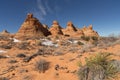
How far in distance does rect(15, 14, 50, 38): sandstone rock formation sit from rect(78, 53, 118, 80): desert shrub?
120 feet

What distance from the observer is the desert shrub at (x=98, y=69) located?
938 centimetres

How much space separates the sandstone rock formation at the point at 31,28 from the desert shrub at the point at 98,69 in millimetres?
36447

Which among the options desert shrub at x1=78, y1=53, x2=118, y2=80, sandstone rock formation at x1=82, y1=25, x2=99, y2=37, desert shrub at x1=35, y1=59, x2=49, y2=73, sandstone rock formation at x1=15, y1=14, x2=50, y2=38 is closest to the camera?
desert shrub at x1=78, y1=53, x2=118, y2=80

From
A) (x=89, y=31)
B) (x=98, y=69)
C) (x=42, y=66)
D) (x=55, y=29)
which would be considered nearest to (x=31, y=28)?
(x=55, y=29)

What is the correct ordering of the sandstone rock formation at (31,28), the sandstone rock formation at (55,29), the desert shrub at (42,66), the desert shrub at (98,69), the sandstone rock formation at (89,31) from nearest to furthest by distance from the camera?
the desert shrub at (98,69), the desert shrub at (42,66), the sandstone rock formation at (31,28), the sandstone rock formation at (55,29), the sandstone rock formation at (89,31)

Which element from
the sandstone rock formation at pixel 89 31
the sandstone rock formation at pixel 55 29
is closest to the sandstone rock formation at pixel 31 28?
the sandstone rock formation at pixel 55 29

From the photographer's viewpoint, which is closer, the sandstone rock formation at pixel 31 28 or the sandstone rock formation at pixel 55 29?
the sandstone rock formation at pixel 31 28

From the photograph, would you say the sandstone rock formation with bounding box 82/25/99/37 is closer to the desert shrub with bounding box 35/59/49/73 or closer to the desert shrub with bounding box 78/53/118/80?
the desert shrub with bounding box 35/59/49/73

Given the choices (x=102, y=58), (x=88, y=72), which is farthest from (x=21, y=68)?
(x=102, y=58)

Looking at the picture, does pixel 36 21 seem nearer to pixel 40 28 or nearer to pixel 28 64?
pixel 40 28

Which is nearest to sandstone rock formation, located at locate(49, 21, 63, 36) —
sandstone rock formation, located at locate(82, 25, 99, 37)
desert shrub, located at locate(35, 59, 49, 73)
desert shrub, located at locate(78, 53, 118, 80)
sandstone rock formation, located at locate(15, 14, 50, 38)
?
sandstone rock formation, located at locate(15, 14, 50, 38)

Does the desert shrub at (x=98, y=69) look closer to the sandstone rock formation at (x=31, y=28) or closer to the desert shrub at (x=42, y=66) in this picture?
the desert shrub at (x=42, y=66)

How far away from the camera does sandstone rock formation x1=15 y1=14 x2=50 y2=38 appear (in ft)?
154

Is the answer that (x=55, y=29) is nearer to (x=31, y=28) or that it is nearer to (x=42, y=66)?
(x=31, y=28)
